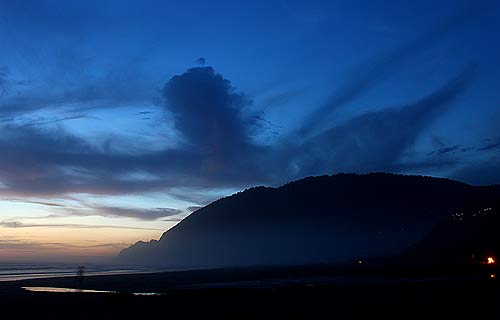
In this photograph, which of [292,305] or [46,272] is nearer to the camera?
[292,305]

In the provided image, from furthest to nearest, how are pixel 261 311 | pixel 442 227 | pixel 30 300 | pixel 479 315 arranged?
pixel 442 227
pixel 30 300
pixel 261 311
pixel 479 315

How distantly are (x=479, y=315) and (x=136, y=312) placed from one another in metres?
17.8

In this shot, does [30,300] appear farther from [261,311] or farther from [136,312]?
[261,311]

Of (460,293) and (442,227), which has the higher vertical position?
(442,227)

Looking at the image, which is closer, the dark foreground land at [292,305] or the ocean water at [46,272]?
the dark foreground land at [292,305]

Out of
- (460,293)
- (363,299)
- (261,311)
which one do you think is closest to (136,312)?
(261,311)

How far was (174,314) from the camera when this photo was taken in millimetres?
26516

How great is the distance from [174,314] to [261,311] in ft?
15.5

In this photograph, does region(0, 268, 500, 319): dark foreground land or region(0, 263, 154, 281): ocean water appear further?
region(0, 263, 154, 281): ocean water

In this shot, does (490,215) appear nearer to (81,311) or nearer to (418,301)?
(418,301)

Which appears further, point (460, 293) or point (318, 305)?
point (460, 293)

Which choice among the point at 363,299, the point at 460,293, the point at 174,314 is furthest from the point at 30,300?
the point at 460,293

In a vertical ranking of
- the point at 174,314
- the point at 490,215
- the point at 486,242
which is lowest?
the point at 174,314

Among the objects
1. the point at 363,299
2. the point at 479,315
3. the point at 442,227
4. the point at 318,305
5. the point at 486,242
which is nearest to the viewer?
the point at 479,315
